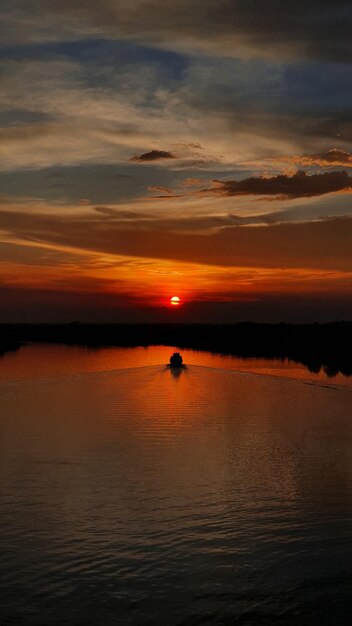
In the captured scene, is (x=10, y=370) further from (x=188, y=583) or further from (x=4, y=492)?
(x=188, y=583)

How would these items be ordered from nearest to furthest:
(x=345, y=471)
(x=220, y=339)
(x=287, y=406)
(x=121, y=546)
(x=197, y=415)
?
(x=121, y=546), (x=345, y=471), (x=197, y=415), (x=287, y=406), (x=220, y=339)

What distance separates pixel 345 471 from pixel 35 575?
15.7m

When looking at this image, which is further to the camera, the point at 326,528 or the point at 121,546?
the point at 326,528

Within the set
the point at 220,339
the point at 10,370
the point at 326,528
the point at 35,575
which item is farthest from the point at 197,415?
Answer: the point at 220,339

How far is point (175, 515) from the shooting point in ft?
70.1

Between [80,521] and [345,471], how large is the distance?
1250 cm

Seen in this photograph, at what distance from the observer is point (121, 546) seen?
1841 cm

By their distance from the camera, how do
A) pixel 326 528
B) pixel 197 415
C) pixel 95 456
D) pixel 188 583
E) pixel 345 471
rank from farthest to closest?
pixel 197 415 < pixel 95 456 < pixel 345 471 < pixel 326 528 < pixel 188 583

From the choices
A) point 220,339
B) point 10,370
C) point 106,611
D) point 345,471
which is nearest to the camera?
point 106,611

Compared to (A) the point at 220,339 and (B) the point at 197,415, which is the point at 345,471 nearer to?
(B) the point at 197,415

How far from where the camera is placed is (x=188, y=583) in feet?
52.3

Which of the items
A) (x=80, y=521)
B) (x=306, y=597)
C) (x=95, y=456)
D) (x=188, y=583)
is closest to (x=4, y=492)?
(x=80, y=521)

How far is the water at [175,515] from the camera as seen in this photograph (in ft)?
49.1

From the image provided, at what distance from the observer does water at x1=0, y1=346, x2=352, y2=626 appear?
14961 millimetres
